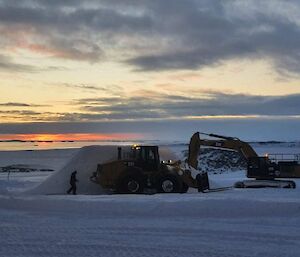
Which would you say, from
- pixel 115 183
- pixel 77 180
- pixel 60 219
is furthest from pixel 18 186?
pixel 60 219

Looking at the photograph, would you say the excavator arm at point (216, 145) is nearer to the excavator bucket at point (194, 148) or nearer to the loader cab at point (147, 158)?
the excavator bucket at point (194, 148)

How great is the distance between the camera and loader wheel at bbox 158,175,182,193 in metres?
22.4

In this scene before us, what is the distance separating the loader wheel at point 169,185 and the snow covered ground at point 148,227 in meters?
6.02

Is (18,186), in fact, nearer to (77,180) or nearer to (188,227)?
(77,180)

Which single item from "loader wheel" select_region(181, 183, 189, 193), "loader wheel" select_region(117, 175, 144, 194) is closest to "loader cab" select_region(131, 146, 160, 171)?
"loader wheel" select_region(117, 175, 144, 194)

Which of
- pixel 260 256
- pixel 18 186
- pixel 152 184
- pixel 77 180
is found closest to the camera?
pixel 260 256

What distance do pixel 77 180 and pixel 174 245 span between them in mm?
15160

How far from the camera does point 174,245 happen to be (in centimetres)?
995

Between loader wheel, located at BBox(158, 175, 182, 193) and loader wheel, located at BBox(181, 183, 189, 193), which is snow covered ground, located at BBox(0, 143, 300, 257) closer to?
loader wheel, located at BBox(158, 175, 182, 193)

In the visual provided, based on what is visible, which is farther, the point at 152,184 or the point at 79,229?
the point at 152,184

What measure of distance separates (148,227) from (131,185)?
34.3 ft

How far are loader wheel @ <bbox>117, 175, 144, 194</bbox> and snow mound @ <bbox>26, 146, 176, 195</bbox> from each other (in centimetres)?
199

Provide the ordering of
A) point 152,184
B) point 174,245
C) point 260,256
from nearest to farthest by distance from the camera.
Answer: point 260,256 < point 174,245 < point 152,184

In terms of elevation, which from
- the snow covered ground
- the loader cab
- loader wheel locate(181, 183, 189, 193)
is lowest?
the snow covered ground
